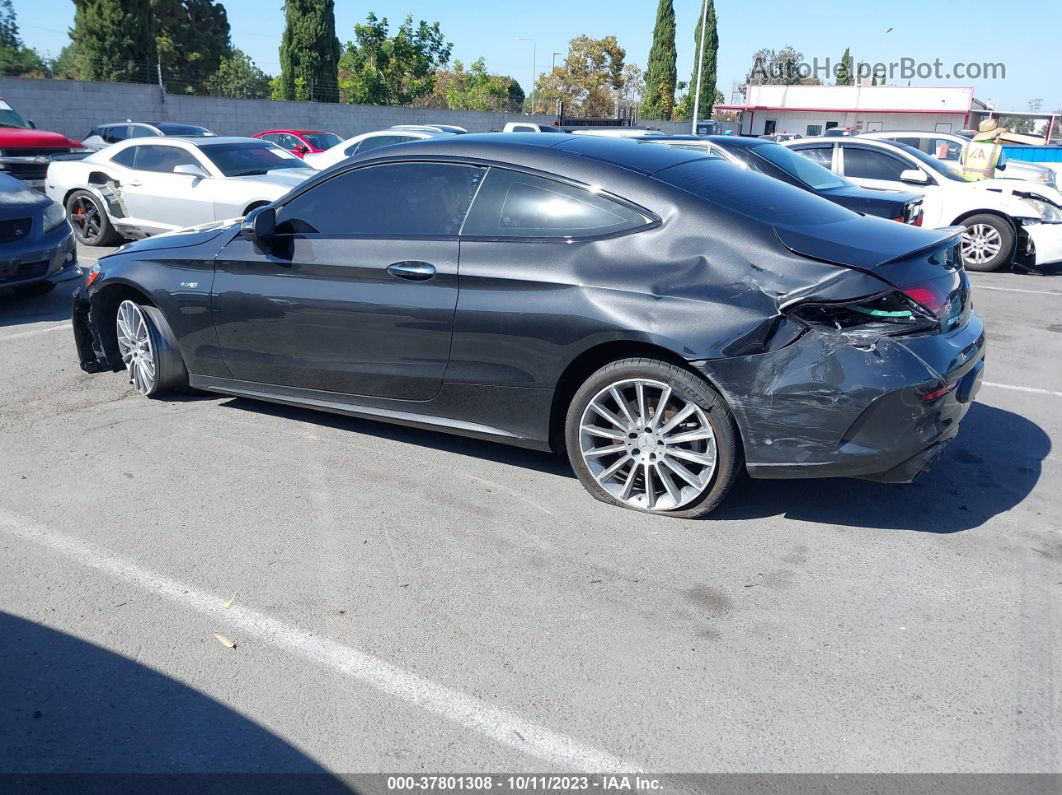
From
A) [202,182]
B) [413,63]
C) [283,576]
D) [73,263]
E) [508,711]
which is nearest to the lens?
[508,711]

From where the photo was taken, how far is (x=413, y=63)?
137 ft

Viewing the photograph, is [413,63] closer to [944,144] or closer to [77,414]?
[944,144]

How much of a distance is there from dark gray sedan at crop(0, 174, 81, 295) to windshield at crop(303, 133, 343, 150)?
38.1ft

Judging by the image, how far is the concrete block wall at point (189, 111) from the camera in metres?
27.2

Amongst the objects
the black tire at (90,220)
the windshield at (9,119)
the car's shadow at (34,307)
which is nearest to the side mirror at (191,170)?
the black tire at (90,220)

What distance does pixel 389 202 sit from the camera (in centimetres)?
477

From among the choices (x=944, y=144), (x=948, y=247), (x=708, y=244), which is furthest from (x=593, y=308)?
(x=944, y=144)

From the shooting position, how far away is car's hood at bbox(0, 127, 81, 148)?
47.1ft

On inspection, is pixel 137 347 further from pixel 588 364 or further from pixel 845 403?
pixel 845 403

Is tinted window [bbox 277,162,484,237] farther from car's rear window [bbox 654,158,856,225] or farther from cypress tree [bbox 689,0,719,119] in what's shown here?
cypress tree [bbox 689,0,719,119]

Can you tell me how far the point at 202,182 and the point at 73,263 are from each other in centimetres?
252

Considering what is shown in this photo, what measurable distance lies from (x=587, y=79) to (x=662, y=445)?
58.4 m

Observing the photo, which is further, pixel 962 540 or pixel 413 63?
pixel 413 63

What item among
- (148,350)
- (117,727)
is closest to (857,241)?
(117,727)
